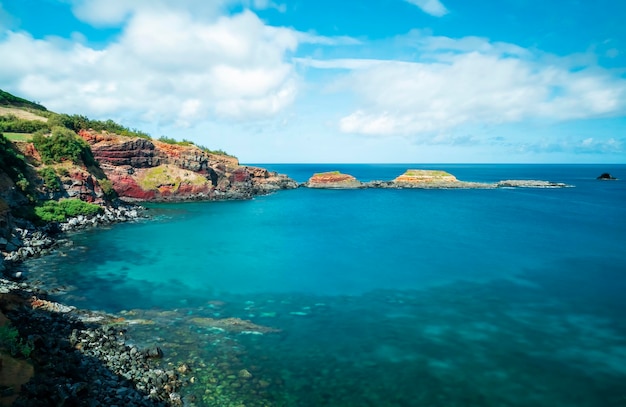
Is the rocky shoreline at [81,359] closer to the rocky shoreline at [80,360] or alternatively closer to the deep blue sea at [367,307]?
the rocky shoreline at [80,360]

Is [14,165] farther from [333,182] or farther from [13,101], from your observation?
[333,182]

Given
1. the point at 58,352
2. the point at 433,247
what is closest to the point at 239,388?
the point at 58,352

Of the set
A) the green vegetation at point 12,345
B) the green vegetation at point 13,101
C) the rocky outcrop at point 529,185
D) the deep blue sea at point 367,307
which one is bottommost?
the deep blue sea at point 367,307

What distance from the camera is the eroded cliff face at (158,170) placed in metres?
62.5

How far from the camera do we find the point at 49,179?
42594mm

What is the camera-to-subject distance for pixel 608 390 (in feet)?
48.8

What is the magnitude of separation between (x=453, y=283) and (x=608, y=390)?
43.0ft

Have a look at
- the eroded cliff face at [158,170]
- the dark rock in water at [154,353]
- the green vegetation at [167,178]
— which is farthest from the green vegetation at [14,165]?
the dark rock in water at [154,353]

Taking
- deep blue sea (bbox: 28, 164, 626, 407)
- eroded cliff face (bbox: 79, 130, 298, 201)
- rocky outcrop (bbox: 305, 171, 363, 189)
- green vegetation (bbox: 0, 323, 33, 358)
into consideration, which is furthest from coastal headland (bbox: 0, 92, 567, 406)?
rocky outcrop (bbox: 305, 171, 363, 189)

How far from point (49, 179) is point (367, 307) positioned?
38860 millimetres

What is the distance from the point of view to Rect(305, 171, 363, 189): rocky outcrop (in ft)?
363

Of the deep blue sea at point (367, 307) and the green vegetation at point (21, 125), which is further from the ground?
the green vegetation at point (21, 125)

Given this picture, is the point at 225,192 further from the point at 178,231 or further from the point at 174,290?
the point at 174,290

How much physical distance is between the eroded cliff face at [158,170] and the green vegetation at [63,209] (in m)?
17.4
